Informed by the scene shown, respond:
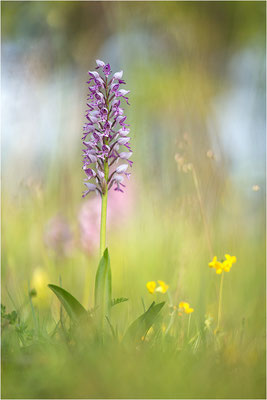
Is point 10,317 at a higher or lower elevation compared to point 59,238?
lower

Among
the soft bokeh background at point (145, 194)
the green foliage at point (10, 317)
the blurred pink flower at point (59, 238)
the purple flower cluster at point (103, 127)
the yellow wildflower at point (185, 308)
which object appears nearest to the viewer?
the green foliage at point (10, 317)

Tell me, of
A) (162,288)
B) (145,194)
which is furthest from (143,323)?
(145,194)

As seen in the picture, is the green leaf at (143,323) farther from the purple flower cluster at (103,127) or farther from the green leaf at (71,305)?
the purple flower cluster at (103,127)

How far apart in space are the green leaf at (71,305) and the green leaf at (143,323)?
0.16 meters

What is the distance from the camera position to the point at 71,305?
4.67ft

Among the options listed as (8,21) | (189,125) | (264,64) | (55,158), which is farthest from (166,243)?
(8,21)

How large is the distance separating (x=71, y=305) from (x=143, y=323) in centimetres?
23

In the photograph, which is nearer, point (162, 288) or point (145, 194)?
point (162, 288)

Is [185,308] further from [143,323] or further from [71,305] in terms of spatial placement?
[71,305]

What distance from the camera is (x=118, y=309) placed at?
237 cm

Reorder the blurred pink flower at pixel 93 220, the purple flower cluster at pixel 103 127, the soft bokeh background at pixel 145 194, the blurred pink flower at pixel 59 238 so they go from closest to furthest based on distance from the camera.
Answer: the purple flower cluster at pixel 103 127
the soft bokeh background at pixel 145 194
the blurred pink flower at pixel 93 220
the blurred pink flower at pixel 59 238

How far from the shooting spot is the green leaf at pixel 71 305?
1409mm

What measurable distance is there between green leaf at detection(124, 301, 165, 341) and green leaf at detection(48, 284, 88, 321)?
157 mm

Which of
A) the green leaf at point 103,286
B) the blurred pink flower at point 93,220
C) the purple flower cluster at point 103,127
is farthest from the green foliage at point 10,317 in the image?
the blurred pink flower at point 93,220
